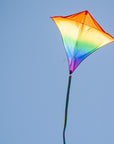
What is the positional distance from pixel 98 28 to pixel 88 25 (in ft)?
1.02

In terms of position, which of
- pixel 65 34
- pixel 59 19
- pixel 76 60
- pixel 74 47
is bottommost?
pixel 76 60

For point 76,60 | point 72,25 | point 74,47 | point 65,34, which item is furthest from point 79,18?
point 76,60

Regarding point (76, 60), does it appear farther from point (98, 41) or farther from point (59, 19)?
point (59, 19)

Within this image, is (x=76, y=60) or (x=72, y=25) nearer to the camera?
(x=76, y=60)

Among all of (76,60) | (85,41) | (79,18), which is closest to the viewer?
(76,60)

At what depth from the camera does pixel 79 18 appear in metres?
6.09

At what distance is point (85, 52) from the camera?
5477 mm

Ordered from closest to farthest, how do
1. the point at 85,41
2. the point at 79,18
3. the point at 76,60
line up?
the point at 76,60
the point at 85,41
the point at 79,18

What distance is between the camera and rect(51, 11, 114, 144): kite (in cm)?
542

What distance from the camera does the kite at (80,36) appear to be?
17.8 feet

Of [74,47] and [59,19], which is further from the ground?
→ [59,19]

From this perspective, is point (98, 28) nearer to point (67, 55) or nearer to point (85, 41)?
point (85, 41)

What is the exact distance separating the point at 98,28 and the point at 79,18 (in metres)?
0.65

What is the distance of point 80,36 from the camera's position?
18.7 feet
